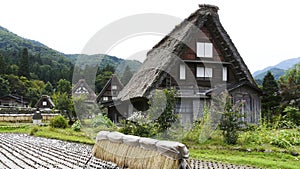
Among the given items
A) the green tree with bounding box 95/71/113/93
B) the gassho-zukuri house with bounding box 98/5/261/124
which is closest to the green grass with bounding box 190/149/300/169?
the gassho-zukuri house with bounding box 98/5/261/124

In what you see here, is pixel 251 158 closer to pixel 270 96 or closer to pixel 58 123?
pixel 58 123

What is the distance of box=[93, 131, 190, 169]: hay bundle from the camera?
4.90 meters

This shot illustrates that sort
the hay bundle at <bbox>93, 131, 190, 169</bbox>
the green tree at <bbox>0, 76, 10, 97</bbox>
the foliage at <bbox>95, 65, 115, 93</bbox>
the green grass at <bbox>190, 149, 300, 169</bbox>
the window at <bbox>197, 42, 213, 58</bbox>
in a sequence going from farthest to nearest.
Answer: the green tree at <bbox>0, 76, 10, 97</bbox>, the foliage at <bbox>95, 65, 115, 93</bbox>, the window at <bbox>197, 42, 213, 58</bbox>, the green grass at <bbox>190, 149, 300, 169</bbox>, the hay bundle at <bbox>93, 131, 190, 169</bbox>

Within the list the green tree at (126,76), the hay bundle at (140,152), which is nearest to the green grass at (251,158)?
the hay bundle at (140,152)

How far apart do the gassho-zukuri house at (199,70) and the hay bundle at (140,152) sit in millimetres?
10186

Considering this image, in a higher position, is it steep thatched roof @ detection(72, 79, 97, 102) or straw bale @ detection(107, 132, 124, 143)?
steep thatched roof @ detection(72, 79, 97, 102)

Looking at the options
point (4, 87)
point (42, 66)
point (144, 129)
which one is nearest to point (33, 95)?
point (4, 87)

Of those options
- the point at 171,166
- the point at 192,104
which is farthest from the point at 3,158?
the point at 192,104

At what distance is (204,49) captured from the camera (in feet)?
63.1

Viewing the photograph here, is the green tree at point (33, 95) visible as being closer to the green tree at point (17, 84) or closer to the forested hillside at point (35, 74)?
the forested hillside at point (35, 74)

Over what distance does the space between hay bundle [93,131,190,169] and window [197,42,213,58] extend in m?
12.7

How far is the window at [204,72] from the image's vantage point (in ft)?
63.3

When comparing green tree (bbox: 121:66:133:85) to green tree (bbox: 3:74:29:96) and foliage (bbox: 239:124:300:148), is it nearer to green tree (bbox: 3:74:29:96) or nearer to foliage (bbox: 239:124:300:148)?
foliage (bbox: 239:124:300:148)

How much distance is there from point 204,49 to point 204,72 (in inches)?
48.1
